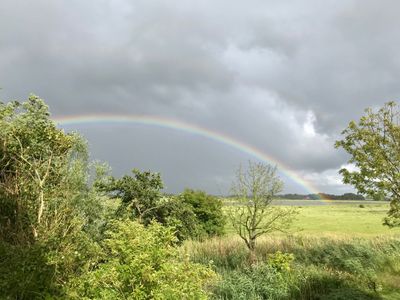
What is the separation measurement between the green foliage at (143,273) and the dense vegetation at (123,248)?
0.07ft

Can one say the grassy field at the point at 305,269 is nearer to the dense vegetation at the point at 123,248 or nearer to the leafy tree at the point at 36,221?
the dense vegetation at the point at 123,248

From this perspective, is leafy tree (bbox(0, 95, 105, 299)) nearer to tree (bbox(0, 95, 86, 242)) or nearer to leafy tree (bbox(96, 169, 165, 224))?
tree (bbox(0, 95, 86, 242))

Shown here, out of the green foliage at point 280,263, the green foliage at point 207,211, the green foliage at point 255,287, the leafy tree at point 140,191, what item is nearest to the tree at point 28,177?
the leafy tree at point 140,191

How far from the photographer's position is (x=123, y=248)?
23.6 ft

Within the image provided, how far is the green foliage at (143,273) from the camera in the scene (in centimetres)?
672

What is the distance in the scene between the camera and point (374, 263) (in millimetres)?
17969

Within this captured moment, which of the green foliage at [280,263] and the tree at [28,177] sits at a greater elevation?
the tree at [28,177]

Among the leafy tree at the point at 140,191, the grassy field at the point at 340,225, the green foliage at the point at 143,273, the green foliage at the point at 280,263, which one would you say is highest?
the leafy tree at the point at 140,191

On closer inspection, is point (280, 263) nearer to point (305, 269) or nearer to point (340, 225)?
point (305, 269)

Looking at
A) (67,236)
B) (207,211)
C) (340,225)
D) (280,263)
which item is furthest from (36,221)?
(340,225)

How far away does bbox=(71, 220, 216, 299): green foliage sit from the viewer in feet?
22.0

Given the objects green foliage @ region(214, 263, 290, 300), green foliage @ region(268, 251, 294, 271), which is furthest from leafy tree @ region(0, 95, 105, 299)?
green foliage @ region(268, 251, 294, 271)

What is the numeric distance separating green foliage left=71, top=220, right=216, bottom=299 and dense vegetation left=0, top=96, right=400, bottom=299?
2 cm

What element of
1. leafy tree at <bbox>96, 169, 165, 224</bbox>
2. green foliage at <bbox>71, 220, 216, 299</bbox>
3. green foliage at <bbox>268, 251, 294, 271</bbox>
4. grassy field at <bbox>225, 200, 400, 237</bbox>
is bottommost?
grassy field at <bbox>225, 200, 400, 237</bbox>
